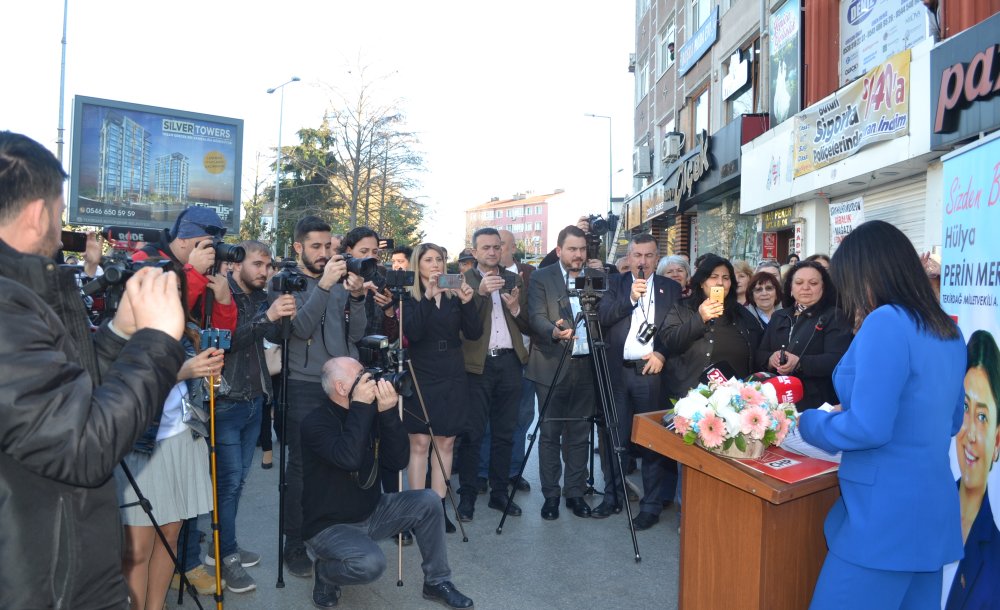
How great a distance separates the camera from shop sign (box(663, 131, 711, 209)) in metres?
16.3

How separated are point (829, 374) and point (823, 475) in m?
2.17

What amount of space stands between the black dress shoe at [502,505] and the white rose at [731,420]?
283 centimetres

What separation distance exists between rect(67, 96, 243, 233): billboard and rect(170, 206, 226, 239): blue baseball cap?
983cm

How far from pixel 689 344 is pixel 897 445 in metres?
2.64

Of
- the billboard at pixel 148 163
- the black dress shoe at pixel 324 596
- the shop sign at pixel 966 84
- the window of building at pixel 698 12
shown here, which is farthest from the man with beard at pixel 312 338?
the window of building at pixel 698 12

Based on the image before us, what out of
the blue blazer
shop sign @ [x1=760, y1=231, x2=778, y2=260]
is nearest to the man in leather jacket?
the blue blazer

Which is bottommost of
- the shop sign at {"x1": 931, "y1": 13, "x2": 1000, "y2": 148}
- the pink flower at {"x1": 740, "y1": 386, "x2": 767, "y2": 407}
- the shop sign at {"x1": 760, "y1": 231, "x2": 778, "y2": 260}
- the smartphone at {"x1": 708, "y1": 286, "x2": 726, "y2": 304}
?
the pink flower at {"x1": 740, "y1": 386, "x2": 767, "y2": 407}

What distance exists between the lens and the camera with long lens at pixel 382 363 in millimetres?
3681

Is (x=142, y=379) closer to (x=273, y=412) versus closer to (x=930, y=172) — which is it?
(x=273, y=412)

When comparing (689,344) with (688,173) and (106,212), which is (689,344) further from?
(688,173)

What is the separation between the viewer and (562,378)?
5.25m

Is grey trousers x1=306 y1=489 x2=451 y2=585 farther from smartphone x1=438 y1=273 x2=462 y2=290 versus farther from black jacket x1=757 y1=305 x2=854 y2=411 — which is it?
black jacket x1=757 y1=305 x2=854 y2=411

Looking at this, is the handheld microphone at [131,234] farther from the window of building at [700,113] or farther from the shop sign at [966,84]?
the window of building at [700,113]

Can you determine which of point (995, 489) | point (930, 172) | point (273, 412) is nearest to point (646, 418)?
point (995, 489)
